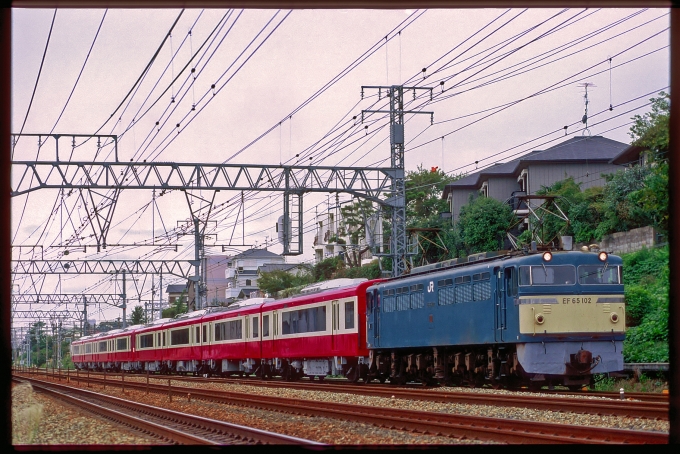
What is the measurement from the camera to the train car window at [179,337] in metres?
51.7

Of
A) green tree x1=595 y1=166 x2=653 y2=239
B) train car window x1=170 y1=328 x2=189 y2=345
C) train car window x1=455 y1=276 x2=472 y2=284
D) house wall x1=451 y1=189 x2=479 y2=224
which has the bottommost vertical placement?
train car window x1=170 y1=328 x2=189 y2=345

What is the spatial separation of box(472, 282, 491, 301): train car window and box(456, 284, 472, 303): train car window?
204mm

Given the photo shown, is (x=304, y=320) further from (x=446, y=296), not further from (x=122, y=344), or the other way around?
(x=122, y=344)

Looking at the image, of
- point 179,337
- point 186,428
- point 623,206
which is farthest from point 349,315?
point 179,337

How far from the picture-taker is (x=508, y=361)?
22281 mm

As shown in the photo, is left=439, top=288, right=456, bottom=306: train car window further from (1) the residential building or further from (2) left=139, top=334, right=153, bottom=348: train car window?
(1) the residential building

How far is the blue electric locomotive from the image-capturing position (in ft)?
69.9

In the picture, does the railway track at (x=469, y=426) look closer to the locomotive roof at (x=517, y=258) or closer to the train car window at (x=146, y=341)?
the locomotive roof at (x=517, y=258)

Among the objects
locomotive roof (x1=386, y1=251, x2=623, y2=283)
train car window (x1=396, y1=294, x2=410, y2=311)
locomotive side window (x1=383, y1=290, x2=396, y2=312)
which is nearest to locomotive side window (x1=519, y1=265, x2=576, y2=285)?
locomotive roof (x1=386, y1=251, x2=623, y2=283)

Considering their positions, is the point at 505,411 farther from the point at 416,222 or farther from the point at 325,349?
the point at 416,222

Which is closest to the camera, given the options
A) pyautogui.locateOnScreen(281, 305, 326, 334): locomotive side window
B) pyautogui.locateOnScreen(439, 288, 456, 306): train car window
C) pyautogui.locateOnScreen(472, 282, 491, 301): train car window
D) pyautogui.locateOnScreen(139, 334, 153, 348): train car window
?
pyautogui.locateOnScreen(472, 282, 491, 301): train car window

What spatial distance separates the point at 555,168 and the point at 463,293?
4131 cm

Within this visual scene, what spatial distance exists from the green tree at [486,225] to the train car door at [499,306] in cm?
3452

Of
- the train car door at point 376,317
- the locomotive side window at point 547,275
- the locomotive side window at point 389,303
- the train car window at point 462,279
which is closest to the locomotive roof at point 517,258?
the locomotive side window at point 547,275
